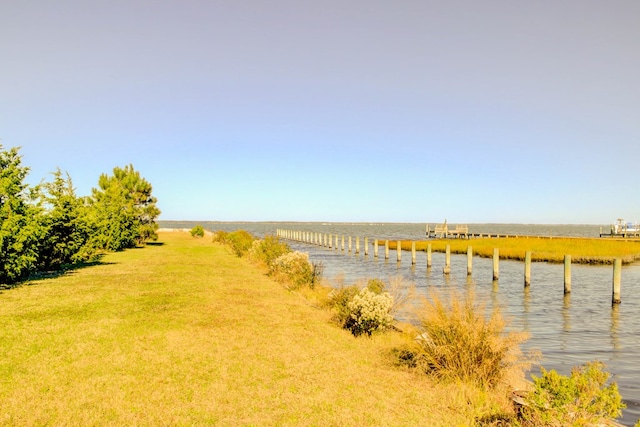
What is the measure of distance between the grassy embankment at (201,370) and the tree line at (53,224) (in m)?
3.51

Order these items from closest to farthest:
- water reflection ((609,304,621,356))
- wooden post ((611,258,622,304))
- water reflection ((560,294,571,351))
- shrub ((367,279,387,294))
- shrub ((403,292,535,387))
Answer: shrub ((403,292,535,387)) < shrub ((367,279,387,294)) < water reflection ((609,304,621,356)) < water reflection ((560,294,571,351)) < wooden post ((611,258,622,304))

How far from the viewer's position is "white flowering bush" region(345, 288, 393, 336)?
1077 centimetres

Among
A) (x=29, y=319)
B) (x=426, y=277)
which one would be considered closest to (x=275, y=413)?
(x=29, y=319)

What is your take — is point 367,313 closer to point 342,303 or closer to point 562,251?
point 342,303

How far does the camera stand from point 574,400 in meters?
5.21

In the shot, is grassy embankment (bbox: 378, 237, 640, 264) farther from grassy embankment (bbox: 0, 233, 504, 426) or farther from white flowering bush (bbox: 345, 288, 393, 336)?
grassy embankment (bbox: 0, 233, 504, 426)

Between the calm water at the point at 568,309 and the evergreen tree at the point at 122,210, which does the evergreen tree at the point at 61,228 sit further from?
the calm water at the point at 568,309

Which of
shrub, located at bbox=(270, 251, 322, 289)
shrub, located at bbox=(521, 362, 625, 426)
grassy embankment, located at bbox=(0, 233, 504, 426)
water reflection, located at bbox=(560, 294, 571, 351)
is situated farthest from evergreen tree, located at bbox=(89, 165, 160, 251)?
shrub, located at bbox=(521, 362, 625, 426)

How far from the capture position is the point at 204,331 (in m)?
10.8

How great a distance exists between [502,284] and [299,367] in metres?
21.1

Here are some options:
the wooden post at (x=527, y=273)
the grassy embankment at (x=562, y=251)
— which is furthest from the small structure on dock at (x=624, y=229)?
the wooden post at (x=527, y=273)

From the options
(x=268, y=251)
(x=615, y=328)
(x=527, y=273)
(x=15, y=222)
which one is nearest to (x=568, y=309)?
(x=615, y=328)

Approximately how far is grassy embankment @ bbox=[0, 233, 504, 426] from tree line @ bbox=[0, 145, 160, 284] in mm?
3510

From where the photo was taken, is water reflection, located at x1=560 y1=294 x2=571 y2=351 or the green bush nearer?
the green bush
